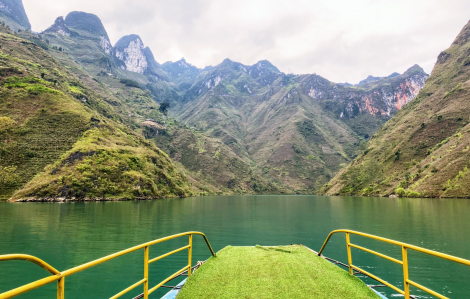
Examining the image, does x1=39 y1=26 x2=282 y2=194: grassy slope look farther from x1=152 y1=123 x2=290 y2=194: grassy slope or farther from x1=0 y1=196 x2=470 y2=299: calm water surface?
x1=0 y1=196 x2=470 y2=299: calm water surface

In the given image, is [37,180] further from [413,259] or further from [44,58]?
[44,58]

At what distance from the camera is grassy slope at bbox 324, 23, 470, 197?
63.7m

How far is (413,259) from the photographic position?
561 inches

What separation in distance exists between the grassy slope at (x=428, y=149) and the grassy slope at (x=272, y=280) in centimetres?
7222

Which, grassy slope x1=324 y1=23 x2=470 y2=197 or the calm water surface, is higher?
grassy slope x1=324 y1=23 x2=470 y2=197

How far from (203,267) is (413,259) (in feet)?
44.8

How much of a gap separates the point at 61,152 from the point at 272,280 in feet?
244

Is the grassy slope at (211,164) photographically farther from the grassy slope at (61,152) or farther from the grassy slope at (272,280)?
the grassy slope at (272,280)

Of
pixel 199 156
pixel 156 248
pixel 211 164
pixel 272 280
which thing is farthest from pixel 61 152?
pixel 211 164

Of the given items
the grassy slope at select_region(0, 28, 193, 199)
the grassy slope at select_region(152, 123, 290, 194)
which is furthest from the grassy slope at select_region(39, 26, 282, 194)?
the grassy slope at select_region(0, 28, 193, 199)

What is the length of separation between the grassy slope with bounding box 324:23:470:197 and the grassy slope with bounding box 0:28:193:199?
247 feet

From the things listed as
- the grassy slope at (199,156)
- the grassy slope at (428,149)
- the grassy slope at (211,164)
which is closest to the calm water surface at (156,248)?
the grassy slope at (428,149)

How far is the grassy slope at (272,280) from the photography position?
19.7 ft

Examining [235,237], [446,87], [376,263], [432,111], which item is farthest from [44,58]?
[446,87]
